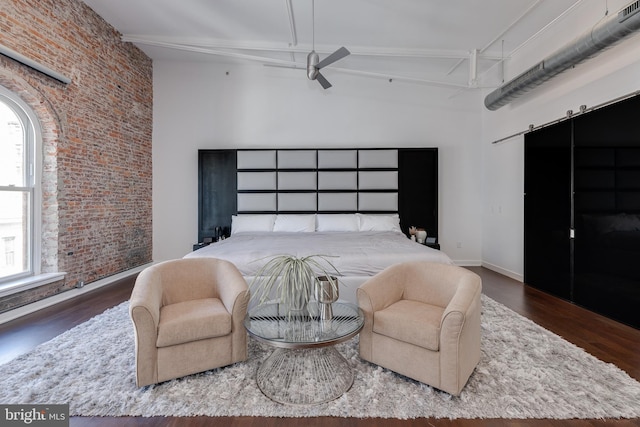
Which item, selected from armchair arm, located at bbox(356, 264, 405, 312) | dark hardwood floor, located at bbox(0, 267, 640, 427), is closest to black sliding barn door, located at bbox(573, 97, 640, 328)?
dark hardwood floor, located at bbox(0, 267, 640, 427)

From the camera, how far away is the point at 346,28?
435cm

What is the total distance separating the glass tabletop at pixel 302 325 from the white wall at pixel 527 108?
369 cm

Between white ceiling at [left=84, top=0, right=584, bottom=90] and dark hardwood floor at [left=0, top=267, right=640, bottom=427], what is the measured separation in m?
3.66

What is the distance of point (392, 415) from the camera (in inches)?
67.4

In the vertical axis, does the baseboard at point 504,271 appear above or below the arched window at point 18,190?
below

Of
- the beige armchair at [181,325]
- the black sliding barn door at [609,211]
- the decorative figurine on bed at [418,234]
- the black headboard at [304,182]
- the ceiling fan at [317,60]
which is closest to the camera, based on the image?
the beige armchair at [181,325]

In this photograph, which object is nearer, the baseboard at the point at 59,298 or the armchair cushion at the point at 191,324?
the armchair cushion at the point at 191,324

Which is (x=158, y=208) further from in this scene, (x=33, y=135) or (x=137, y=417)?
(x=137, y=417)

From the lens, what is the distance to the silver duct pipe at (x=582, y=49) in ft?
9.09

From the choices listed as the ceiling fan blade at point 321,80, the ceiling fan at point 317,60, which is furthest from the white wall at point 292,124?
the ceiling fan at point 317,60

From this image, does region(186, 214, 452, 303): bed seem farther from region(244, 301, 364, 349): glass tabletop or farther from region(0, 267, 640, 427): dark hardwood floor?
region(0, 267, 640, 427): dark hardwood floor

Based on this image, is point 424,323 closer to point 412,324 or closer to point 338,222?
point 412,324

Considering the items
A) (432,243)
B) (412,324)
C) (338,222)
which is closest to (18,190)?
(338,222)

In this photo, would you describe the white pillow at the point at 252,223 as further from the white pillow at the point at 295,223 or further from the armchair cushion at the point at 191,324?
the armchair cushion at the point at 191,324
